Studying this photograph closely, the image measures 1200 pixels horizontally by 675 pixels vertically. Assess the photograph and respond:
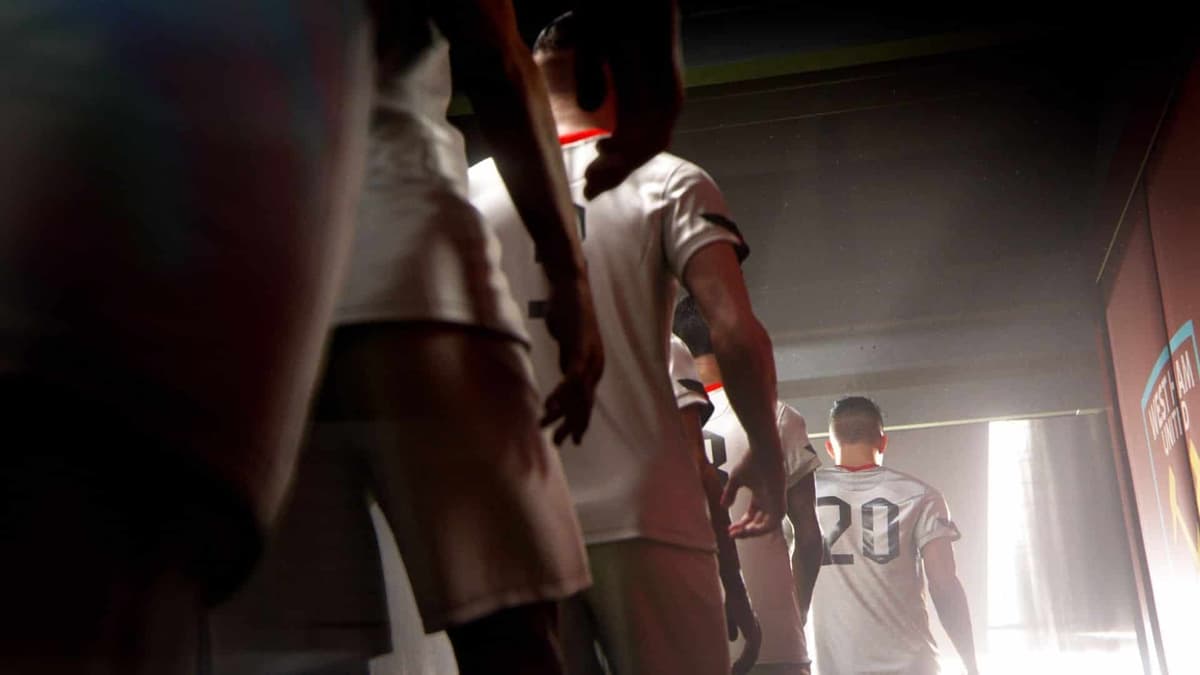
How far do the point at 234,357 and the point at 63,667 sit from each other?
0.09 metres

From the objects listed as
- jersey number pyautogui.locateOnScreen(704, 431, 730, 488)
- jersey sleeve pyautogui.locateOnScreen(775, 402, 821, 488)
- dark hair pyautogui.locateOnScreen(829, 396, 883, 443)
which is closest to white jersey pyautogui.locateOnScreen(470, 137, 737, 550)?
jersey number pyautogui.locateOnScreen(704, 431, 730, 488)

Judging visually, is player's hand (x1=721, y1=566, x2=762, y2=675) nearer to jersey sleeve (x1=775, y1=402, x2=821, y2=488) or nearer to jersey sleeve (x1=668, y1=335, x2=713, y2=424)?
jersey sleeve (x1=668, y1=335, x2=713, y2=424)

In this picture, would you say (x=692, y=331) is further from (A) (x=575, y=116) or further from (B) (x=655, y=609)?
(A) (x=575, y=116)

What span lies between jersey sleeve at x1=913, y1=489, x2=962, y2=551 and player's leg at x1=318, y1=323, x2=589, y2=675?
254 centimetres

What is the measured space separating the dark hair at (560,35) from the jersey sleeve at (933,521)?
8.05 feet

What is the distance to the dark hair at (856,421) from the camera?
2.90 meters

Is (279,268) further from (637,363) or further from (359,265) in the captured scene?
(637,363)

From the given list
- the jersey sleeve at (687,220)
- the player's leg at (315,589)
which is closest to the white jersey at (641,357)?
the jersey sleeve at (687,220)

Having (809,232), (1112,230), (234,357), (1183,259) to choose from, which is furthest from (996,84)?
(234,357)

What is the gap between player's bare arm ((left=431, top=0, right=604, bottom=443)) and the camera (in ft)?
1.75

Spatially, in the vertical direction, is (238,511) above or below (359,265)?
below

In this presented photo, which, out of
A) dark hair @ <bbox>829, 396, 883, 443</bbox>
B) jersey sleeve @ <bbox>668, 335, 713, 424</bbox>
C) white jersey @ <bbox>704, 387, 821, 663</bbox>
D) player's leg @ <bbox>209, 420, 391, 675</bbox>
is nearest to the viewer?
player's leg @ <bbox>209, 420, 391, 675</bbox>

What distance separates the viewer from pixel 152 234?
0.32 m

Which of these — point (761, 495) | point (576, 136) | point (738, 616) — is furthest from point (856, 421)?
point (576, 136)
